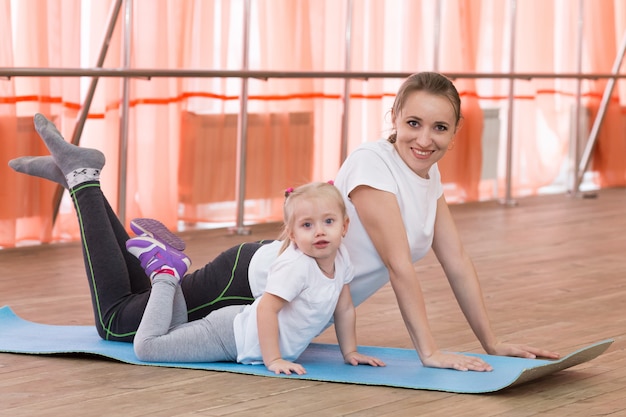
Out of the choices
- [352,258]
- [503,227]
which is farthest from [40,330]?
[503,227]

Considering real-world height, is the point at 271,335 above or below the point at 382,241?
below

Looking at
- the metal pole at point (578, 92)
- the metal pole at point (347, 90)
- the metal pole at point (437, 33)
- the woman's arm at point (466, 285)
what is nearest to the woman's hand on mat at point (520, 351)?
the woman's arm at point (466, 285)

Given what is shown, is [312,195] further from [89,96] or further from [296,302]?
[89,96]

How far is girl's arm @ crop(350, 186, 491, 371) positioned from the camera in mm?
2395

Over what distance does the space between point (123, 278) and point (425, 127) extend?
0.86m

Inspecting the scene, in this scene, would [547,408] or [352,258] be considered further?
[352,258]

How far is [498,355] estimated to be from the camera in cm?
259

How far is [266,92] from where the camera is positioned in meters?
5.28

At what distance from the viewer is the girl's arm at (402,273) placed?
2.39 meters

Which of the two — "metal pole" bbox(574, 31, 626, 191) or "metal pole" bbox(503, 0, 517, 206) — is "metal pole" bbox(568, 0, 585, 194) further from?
"metal pole" bbox(503, 0, 517, 206)

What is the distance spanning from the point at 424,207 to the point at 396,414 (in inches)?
22.9

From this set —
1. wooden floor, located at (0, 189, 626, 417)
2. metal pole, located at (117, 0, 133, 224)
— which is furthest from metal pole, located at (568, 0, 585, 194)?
metal pole, located at (117, 0, 133, 224)

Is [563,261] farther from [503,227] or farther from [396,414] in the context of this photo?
[396,414]

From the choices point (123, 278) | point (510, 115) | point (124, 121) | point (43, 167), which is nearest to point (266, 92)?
point (124, 121)
